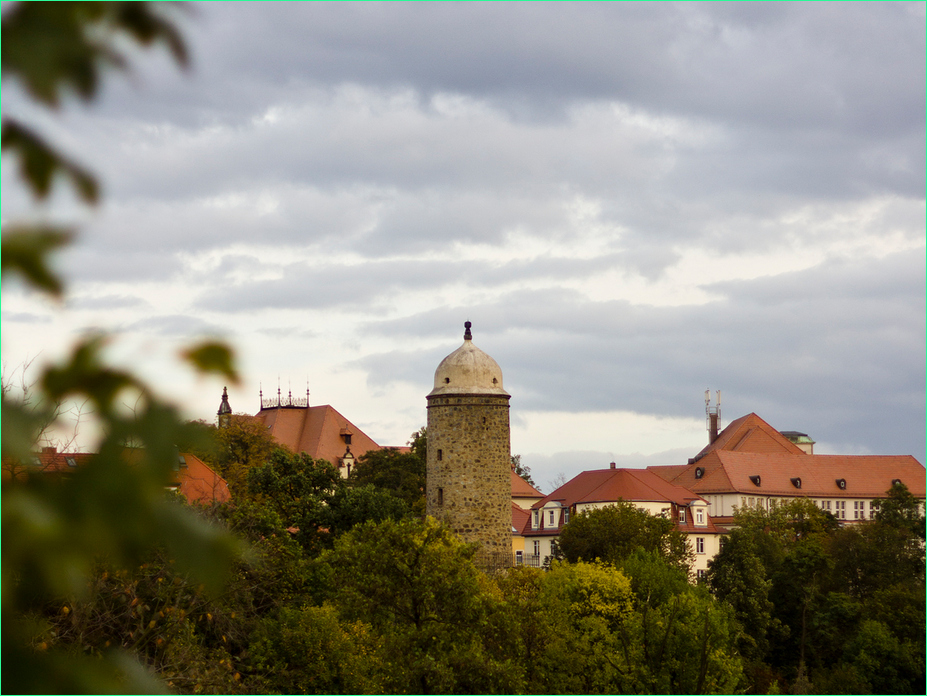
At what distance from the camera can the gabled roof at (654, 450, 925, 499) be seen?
7625cm

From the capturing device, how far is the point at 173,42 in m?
1.50

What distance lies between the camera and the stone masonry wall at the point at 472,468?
41.7m

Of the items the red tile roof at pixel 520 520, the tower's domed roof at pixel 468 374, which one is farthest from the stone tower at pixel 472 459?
the red tile roof at pixel 520 520

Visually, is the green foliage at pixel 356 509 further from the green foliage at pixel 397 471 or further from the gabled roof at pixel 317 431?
the gabled roof at pixel 317 431

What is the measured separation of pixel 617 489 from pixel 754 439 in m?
25.4

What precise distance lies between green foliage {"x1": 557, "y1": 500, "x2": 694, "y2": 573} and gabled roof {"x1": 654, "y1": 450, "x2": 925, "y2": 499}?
27.4 m

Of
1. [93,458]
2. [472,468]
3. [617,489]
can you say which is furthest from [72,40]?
[617,489]

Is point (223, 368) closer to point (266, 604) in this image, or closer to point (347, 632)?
point (347, 632)

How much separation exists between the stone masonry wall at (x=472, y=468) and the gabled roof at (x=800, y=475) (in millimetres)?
36720

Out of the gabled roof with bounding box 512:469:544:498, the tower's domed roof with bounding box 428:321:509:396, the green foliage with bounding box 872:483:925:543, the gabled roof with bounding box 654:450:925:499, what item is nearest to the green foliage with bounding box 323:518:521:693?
the tower's domed roof with bounding box 428:321:509:396

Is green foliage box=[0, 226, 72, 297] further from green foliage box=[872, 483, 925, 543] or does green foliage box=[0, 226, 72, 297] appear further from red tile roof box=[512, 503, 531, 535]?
red tile roof box=[512, 503, 531, 535]

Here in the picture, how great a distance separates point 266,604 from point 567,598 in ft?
32.3

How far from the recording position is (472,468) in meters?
41.9

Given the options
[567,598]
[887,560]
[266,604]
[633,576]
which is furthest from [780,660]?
[266,604]
